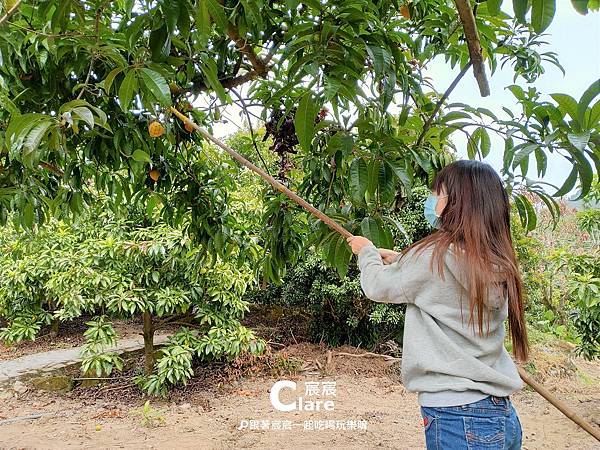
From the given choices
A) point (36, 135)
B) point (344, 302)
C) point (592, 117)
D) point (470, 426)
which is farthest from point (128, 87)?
point (344, 302)

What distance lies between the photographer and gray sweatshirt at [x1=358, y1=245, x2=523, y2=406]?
104cm

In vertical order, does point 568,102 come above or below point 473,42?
below

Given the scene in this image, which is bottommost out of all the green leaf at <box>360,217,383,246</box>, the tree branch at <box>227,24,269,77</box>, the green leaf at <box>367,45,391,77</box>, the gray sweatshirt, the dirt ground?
the dirt ground

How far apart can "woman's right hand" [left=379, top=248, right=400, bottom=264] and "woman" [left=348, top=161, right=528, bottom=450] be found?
0.14 metres

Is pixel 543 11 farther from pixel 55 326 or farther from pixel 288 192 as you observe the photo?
pixel 55 326

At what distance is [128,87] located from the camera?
0.99 meters

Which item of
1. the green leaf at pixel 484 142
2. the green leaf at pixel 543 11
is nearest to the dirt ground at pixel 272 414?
the green leaf at pixel 484 142

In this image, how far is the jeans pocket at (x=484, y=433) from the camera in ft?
3.37

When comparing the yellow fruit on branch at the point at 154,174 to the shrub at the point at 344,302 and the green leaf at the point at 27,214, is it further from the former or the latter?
Result: the shrub at the point at 344,302

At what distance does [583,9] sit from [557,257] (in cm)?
301

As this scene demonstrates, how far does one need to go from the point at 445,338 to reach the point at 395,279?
14 centimetres

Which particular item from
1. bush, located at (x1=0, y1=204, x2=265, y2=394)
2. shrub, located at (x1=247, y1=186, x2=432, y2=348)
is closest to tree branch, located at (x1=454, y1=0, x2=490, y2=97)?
bush, located at (x1=0, y1=204, x2=265, y2=394)

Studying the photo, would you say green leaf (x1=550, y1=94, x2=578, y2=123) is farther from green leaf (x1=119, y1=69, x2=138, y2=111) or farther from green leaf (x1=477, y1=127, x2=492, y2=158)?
green leaf (x1=119, y1=69, x2=138, y2=111)

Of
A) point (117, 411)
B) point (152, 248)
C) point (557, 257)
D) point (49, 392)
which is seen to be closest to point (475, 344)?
point (557, 257)
